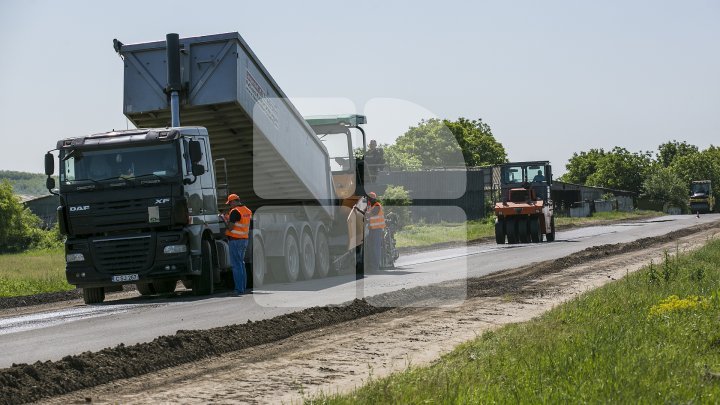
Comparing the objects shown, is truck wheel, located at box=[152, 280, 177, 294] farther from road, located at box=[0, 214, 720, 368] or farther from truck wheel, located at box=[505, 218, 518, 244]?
truck wheel, located at box=[505, 218, 518, 244]

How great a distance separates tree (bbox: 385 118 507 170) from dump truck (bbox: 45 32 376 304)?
260 ft

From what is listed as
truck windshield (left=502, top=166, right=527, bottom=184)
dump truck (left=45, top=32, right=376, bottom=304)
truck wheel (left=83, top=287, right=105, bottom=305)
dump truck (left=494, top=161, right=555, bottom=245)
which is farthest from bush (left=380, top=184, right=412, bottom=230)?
truck wheel (left=83, top=287, right=105, bottom=305)

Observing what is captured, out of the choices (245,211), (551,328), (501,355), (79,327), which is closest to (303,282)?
(245,211)

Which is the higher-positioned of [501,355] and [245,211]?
[245,211]

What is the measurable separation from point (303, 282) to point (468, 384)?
41.7ft

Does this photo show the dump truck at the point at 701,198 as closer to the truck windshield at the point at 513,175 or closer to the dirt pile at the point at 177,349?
the truck windshield at the point at 513,175

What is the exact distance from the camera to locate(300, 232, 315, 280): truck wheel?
67.6 feet

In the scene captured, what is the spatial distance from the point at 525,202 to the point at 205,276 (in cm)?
1953

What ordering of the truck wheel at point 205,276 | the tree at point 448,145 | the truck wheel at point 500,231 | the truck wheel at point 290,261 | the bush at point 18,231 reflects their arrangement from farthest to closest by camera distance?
the tree at point 448,145 < the bush at point 18,231 < the truck wheel at point 500,231 < the truck wheel at point 290,261 < the truck wheel at point 205,276

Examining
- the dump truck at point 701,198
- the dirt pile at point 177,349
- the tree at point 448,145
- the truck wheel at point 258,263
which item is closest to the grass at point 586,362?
the dirt pile at point 177,349

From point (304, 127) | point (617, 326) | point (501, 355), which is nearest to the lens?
point (501, 355)

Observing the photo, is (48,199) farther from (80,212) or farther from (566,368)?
(566,368)

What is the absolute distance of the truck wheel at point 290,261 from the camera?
19750 millimetres

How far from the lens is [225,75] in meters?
17.0
